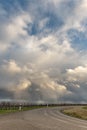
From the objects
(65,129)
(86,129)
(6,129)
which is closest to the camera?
(6,129)

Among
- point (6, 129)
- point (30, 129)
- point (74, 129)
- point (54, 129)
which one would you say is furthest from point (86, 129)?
point (6, 129)

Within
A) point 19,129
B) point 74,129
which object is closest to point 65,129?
point 74,129

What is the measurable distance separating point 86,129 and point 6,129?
6.93m

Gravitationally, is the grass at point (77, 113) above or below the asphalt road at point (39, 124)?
above

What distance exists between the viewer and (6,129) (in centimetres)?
1942

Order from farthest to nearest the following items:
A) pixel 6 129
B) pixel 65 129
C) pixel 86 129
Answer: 1. pixel 86 129
2. pixel 65 129
3. pixel 6 129

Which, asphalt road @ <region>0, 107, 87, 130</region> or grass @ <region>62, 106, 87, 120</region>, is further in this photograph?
grass @ <region>62, 106, 87, 120</region>

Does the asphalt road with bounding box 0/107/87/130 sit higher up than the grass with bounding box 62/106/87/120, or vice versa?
the grass with bounding box 62/106/87/120

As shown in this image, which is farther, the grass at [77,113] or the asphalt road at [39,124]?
the grass at [77,113]

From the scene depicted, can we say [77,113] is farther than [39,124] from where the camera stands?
Yes

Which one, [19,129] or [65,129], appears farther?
[65,129]

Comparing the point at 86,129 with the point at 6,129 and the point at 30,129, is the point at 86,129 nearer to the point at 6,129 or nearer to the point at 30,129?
the point at 30,129

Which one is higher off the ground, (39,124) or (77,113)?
(77,113)

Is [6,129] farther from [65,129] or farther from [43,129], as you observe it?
[65,129]
